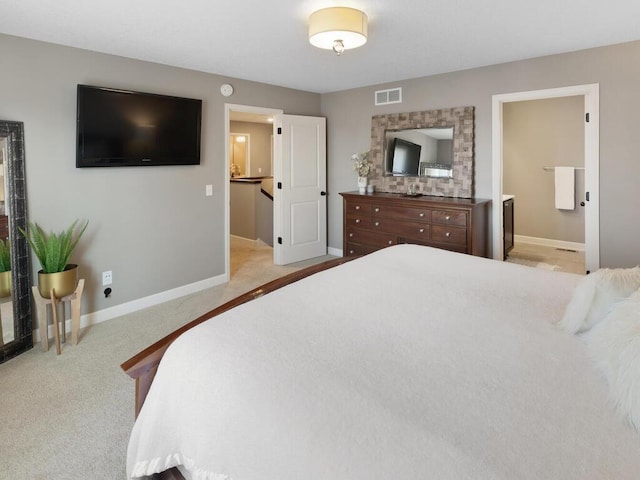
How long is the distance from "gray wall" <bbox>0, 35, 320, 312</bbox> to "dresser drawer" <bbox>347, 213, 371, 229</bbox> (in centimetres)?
153

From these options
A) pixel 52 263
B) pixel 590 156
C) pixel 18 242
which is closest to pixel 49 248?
pixel 52 263

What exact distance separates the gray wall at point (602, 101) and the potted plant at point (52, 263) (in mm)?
3797

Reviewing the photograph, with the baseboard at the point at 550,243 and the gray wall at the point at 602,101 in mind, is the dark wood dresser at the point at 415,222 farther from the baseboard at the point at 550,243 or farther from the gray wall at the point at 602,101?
the baseboard at the point at 550,243

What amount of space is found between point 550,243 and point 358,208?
3345 mm

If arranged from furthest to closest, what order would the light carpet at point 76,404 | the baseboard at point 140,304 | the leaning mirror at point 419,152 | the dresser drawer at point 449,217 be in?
the leaning mirror at point 419,152, the dresser drawer at point 449,217, the baseboard at point 140,304, the light carpet at point 76,404

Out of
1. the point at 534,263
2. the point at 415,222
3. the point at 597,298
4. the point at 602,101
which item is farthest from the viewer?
the point at 534,263

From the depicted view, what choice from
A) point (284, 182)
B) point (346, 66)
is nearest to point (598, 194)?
point (346, 66)

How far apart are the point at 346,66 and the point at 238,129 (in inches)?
211

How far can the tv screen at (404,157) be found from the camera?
4.73 metres

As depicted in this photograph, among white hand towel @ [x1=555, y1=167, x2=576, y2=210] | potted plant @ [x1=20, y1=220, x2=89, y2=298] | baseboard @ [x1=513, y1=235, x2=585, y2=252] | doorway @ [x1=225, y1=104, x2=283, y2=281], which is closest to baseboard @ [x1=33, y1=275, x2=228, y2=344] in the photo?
doorway @ [x1=225, y1=104, x2=283, y2=281]

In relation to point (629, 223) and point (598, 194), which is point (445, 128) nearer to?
point (598, 194)

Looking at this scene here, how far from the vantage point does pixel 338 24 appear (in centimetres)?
246

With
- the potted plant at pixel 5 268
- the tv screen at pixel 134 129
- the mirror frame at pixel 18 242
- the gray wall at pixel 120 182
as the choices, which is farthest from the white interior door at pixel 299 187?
the potted plant at pixel 5 268

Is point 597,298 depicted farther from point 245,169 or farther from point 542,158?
point 245,169
